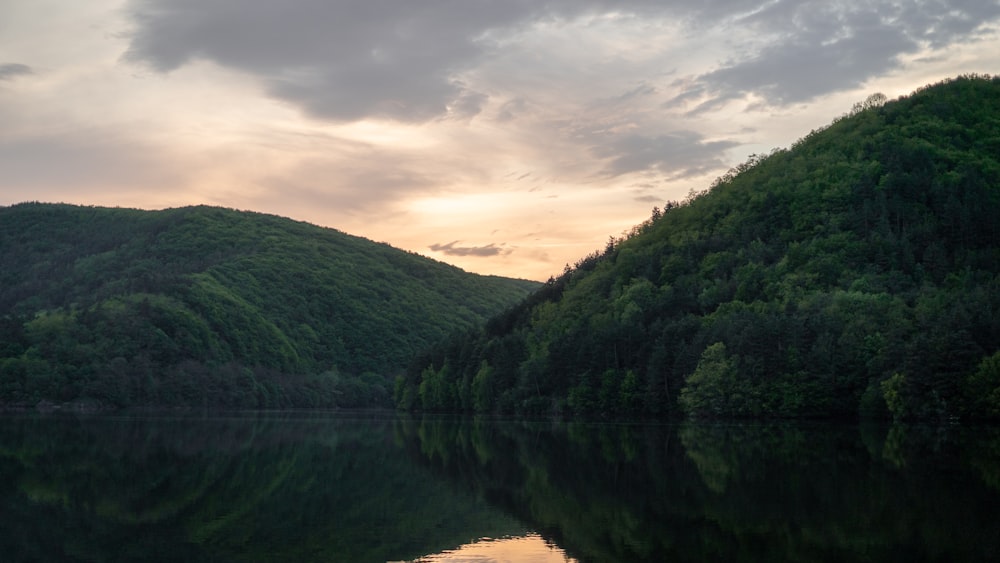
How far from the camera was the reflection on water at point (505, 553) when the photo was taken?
77.8ft

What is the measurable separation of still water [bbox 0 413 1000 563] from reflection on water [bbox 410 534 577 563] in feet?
0.18

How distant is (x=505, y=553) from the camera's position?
968 inches

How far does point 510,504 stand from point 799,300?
94.3 meters

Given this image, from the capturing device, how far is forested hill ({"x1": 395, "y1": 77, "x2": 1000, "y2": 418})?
93000 millimetres

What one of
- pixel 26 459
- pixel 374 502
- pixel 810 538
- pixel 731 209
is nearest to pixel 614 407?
pixel 731 209

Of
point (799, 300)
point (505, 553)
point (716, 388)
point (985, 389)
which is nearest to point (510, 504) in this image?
point (505, 553)

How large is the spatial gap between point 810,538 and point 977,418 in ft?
211

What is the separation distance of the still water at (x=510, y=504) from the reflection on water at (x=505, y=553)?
5cm

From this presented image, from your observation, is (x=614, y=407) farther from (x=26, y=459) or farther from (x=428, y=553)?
(x=428, y=553)

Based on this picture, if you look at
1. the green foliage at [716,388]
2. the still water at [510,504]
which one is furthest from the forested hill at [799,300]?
the still water at [510,504]

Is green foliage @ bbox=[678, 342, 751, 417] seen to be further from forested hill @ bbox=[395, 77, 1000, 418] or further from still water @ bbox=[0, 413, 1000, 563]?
still water @ bbox=[0, 413, 1000, 563]

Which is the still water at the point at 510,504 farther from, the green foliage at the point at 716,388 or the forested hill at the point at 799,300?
the green foliage at the point at 716,388

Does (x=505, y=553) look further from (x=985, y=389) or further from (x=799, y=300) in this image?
(x=799, y=300)

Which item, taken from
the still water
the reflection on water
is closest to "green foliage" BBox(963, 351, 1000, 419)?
the still water
